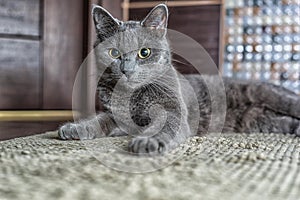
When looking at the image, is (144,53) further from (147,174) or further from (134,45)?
(147,174)

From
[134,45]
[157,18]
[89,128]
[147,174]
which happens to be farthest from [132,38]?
[147,174]

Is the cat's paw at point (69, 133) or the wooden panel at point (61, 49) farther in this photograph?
the wooden panel at point (61, 49)

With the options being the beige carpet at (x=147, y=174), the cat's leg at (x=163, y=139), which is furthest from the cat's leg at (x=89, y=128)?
the cat's leg at (x=163, y=139)

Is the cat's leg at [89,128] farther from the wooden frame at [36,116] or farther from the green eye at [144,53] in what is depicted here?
the wooden frame at [36,116]

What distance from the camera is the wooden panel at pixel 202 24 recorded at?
2309 mm

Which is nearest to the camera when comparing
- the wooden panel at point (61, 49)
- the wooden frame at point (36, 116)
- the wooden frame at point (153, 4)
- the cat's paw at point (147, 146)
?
the cat's paw at point (147, 146)

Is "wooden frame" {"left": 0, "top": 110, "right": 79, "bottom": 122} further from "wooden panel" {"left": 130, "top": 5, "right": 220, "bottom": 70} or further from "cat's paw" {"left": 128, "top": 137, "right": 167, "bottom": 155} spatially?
"cat's paw" {"left": 128, "top": 137, "right": 167, "bottom": 155}

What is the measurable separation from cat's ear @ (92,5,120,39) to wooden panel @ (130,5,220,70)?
0.98 m

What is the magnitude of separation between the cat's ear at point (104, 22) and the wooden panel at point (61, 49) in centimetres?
60

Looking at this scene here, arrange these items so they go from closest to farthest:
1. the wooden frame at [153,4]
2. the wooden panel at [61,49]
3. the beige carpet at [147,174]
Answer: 1. the beige carpet at [147,174]
2. the wooden panel at [61,49]
3. the wooden frame at [153,4]

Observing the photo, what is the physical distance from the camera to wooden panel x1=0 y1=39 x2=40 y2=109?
1860mm

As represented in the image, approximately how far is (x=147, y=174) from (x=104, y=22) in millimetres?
766

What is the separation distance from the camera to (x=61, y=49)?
6.68 ft

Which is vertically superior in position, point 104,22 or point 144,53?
point 104,22
